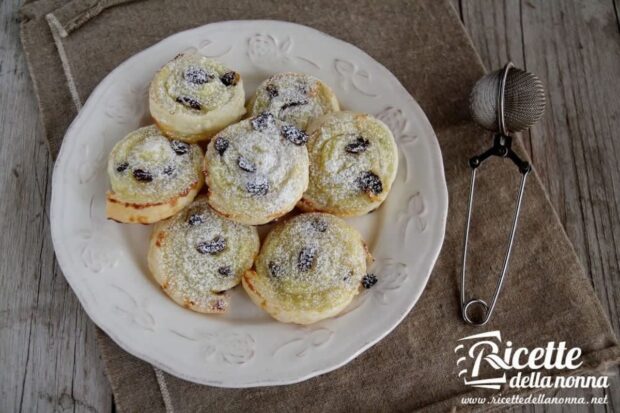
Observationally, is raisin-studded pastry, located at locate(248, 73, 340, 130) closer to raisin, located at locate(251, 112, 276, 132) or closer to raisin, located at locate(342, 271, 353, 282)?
raisin, located at locate(251, 112, 276, 132)

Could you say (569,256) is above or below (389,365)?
above

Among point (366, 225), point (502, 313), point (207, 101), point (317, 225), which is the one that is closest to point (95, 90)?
point (207, 101)

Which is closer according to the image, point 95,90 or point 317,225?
point 317,225

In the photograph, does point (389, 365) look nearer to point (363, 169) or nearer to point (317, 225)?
point (317, 225)

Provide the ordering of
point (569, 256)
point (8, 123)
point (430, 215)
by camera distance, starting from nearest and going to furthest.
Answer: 1. point (430, 215)
2. point (569, 256)
3. point (8, 123)
